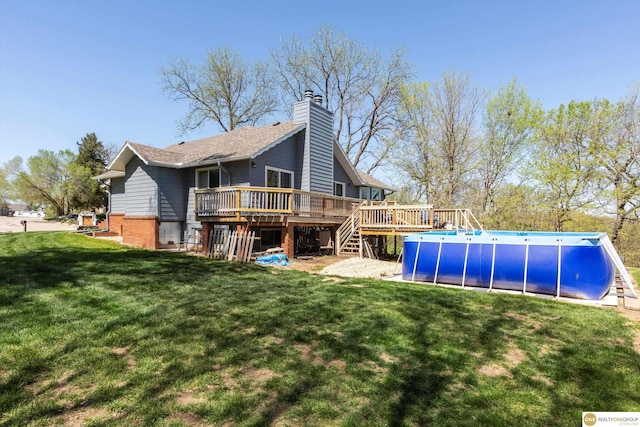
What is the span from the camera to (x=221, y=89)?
32.0 metres

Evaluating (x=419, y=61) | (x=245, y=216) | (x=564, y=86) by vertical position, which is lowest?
(x=245, y=216)

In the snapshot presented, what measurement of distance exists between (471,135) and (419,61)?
819cm

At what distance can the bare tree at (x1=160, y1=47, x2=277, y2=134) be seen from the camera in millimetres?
31578

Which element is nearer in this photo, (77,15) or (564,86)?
(77,15)

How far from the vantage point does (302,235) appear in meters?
16.5

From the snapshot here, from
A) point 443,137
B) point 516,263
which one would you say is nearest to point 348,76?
point 443,137

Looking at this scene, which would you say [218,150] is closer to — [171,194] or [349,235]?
[171,194]

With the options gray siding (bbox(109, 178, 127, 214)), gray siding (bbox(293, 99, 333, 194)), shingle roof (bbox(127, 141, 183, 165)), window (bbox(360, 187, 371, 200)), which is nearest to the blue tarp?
gray siding (bbox(293, 99, 333, 194))

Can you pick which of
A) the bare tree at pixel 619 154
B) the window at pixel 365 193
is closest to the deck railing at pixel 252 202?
the window at pixel 365 193

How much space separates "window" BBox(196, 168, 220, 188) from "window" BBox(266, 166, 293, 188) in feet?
7.92

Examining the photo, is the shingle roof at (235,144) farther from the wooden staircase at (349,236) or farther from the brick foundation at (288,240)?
the wooden staircase at (349,236)

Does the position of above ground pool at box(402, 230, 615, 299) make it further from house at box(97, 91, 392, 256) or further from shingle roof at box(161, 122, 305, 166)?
shingle roof at box(161, 122, 305, 166)

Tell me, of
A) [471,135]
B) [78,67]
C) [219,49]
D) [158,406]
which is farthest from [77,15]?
[471,135]

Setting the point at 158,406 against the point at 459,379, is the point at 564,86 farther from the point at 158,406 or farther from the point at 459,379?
the point at 158,406
